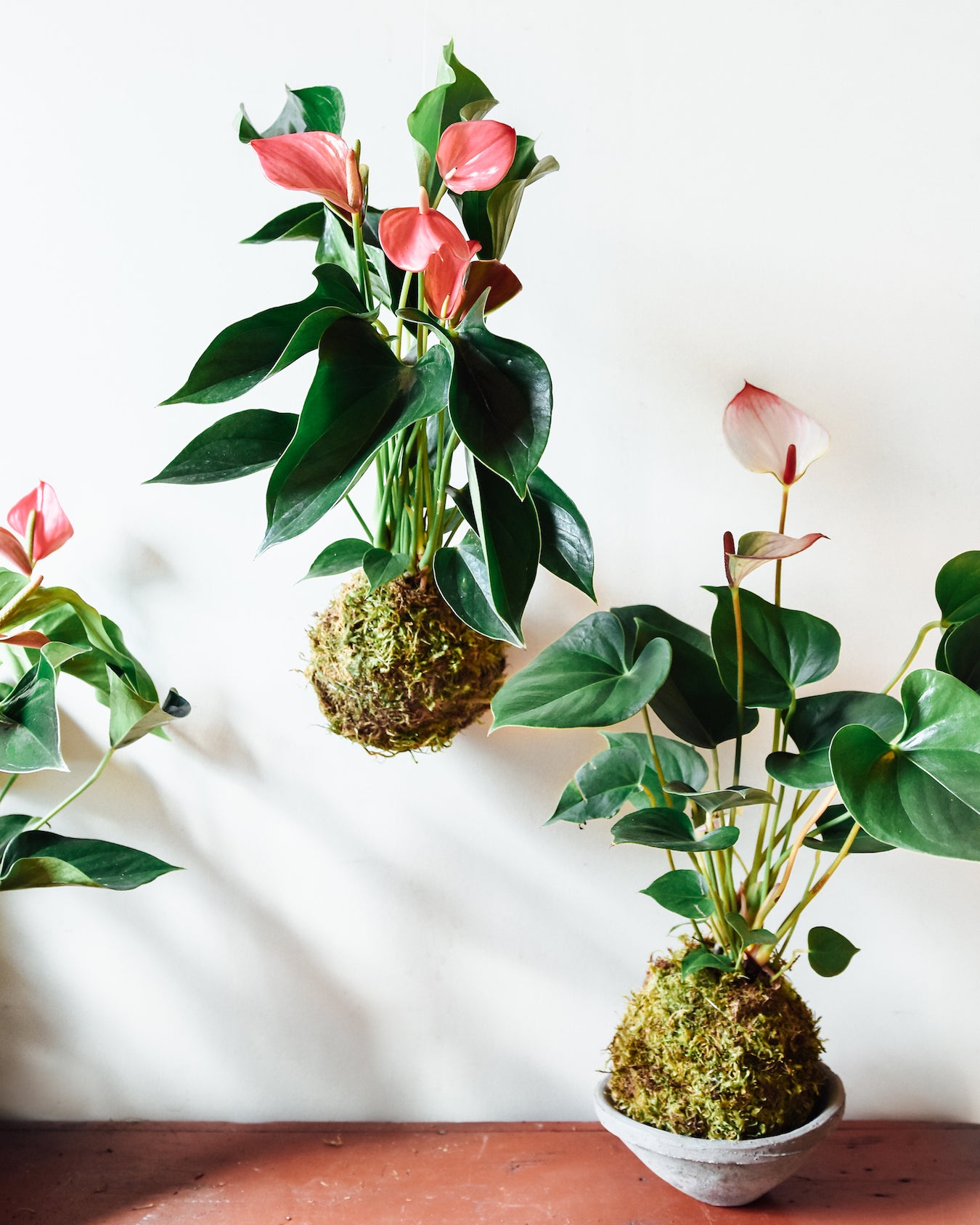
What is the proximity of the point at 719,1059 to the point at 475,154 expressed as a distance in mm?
905

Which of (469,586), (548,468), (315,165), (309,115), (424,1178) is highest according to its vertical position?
(309,115)

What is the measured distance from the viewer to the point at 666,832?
0.91m

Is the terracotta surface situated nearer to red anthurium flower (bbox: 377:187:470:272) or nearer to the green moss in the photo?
the green moss

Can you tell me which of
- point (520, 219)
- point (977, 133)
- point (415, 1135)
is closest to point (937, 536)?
point (977, 133)

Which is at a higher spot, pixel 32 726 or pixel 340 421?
pixel 340 421

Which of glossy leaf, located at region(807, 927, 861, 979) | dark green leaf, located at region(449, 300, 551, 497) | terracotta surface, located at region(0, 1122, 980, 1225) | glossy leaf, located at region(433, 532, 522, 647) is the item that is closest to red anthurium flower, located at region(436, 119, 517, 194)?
dark green leaf, located at region(449, 300, 551, 497)

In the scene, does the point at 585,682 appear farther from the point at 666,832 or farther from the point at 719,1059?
the point at 719,1059

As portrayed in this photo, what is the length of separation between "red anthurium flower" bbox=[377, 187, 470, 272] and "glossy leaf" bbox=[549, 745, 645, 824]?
1.86ft

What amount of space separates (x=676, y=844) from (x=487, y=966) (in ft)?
1.41

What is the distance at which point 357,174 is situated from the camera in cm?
80

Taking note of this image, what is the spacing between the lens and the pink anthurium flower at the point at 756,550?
0.81 m

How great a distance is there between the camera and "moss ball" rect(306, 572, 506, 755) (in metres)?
0.95

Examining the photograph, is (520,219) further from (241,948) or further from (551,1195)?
(551,1195)

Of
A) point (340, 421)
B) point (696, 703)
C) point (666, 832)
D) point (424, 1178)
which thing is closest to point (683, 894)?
point (666, 832)
